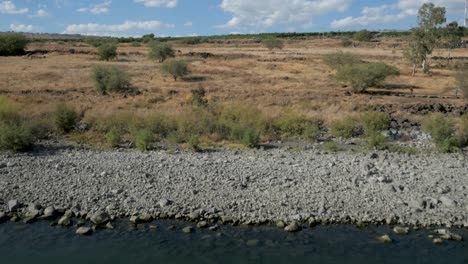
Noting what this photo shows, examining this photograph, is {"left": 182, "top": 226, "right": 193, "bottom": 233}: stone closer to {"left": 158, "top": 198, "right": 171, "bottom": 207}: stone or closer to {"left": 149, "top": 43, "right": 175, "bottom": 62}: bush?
{"left": 158, "top": 198, "right": 171, "bottom": 207}: stone

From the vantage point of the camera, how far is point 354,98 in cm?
3269

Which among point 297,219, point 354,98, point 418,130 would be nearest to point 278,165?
point 297,219

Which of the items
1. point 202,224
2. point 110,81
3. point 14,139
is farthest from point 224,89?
point 202,224

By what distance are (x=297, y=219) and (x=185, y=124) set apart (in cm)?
1063

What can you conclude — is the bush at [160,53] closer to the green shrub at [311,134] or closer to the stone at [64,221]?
the green shrub at [311,134]

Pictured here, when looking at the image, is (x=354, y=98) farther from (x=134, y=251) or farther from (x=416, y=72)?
(x=134, y=251)

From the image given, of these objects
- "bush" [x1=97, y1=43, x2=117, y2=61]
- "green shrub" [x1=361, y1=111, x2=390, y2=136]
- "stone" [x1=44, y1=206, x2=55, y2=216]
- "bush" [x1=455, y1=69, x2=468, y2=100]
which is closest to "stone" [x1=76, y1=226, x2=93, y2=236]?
"stone" [x1=44, y1=206, x2=55, y2=216]

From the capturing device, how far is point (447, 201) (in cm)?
1356

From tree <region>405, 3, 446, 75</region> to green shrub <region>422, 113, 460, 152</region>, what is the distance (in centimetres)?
2814

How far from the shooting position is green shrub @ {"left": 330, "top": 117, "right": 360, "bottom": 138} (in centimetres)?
2186

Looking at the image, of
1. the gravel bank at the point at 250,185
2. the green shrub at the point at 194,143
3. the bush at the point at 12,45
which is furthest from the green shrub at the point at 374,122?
the bush at the point at 12,45

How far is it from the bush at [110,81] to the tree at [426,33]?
29.9 m

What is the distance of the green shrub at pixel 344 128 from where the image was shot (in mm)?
21861

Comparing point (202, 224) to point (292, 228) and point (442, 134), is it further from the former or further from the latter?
point (442, 134)
